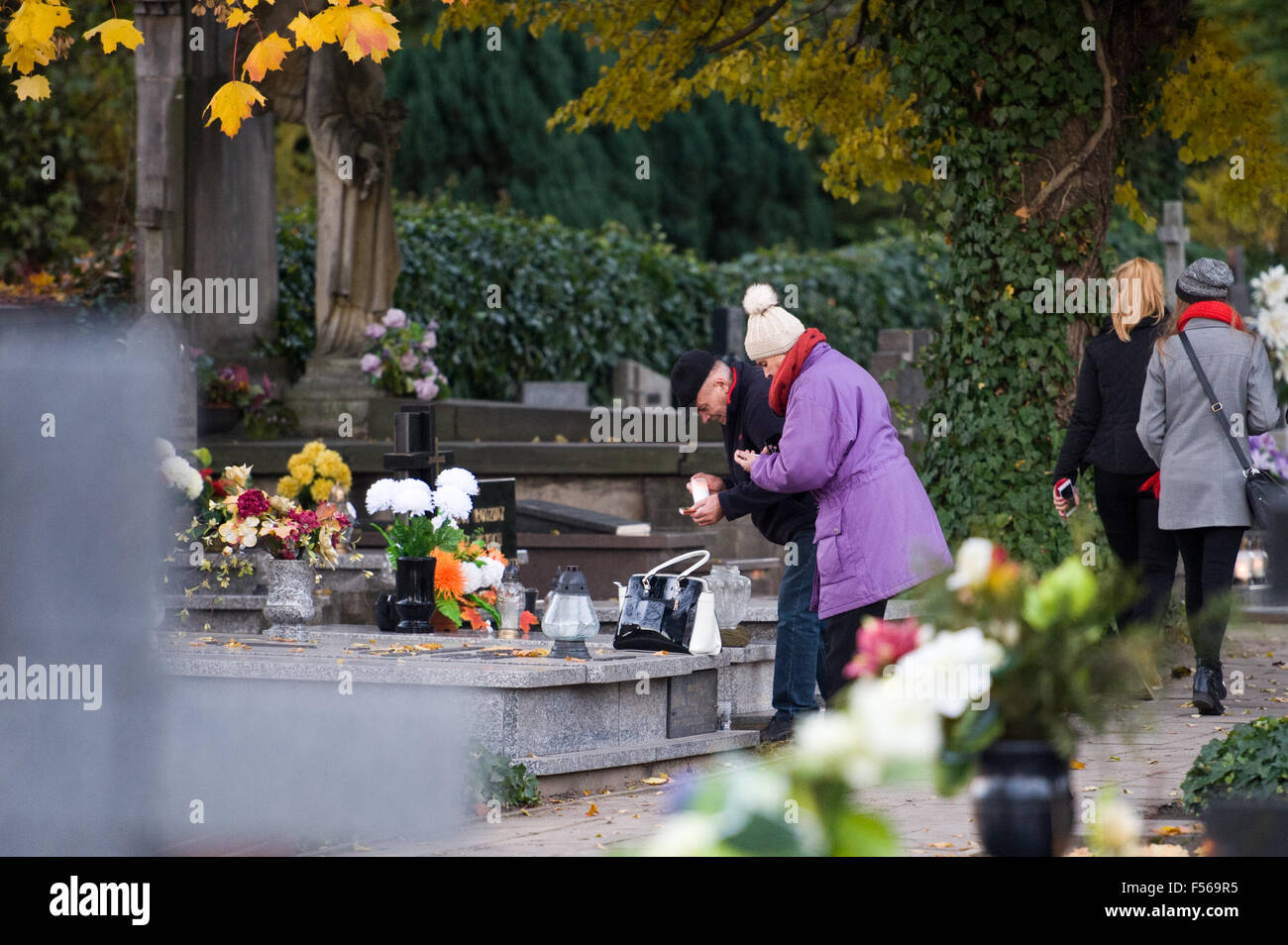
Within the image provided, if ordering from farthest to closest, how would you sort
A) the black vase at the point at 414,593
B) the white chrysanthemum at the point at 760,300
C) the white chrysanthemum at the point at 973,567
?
the black vase at the point at 414,593
the white chrysanthemum at the point at 760,300
the white chrysanthemum at the point at 973,567

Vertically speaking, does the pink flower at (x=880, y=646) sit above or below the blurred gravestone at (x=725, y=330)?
below

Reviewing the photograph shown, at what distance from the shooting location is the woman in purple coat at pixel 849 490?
224 inches

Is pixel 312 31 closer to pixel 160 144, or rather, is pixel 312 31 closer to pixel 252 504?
pixel 252 504

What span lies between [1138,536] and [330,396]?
7.42 metres

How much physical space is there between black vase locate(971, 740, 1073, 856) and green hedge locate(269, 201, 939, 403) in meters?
11.8

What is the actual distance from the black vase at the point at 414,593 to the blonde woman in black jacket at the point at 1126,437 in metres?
2.75

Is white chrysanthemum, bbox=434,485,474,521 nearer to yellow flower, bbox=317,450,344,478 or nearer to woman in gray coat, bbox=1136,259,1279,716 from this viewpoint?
yellow flower, bbox=317,450,344,478

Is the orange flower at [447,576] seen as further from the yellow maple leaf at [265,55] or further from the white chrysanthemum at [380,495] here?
the yellow maple leaf at [265,55]

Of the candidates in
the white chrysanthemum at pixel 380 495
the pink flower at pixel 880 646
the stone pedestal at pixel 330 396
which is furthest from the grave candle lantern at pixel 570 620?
the stone pedestal at pixel 330 396

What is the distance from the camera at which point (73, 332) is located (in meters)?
4.55

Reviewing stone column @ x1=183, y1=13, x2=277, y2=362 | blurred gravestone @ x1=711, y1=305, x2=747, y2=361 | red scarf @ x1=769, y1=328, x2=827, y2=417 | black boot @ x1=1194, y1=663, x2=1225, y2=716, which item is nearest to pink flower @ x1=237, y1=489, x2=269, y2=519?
red scarf @ x1=769, y1=328, x2=827, y2=417

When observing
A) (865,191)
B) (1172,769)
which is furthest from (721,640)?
(865,191)

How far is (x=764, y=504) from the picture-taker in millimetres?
6699

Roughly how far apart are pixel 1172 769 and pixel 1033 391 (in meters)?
3.28
